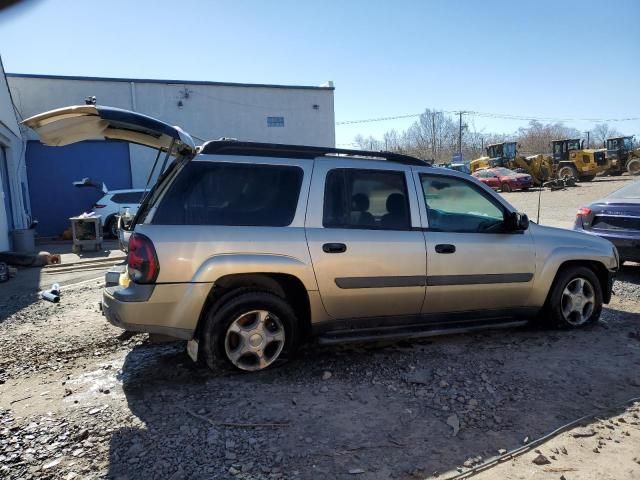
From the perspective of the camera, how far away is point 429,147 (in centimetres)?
9038

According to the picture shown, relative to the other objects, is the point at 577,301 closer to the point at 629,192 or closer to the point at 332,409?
the point at 332,409

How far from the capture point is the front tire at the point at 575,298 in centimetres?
503

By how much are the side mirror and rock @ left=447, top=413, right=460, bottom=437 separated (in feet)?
6.75

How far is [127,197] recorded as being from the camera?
16.1 m

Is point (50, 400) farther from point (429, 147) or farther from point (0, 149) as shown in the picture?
point (429, 147)

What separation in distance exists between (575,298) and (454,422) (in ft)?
8.70

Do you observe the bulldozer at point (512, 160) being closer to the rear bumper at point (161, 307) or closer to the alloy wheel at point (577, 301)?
the alloy wheel at point (577, 301)

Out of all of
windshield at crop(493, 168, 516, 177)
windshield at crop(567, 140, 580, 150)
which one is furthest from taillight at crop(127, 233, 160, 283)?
windshield at crop(567, 140, 580, 150)

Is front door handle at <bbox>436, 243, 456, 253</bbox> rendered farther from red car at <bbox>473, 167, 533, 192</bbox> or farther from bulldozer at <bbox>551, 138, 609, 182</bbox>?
bulldozer at <bbox>551, 138, 609, 182</bbox>

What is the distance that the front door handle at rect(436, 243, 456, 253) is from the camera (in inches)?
173

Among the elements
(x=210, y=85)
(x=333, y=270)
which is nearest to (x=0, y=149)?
(x=210, y=85)

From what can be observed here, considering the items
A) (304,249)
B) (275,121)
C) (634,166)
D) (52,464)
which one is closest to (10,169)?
(275,121)

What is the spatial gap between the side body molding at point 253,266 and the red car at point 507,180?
2884 centimetres

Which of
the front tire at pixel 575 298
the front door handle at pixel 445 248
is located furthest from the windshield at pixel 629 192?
the front door handle at pixel 445 248
